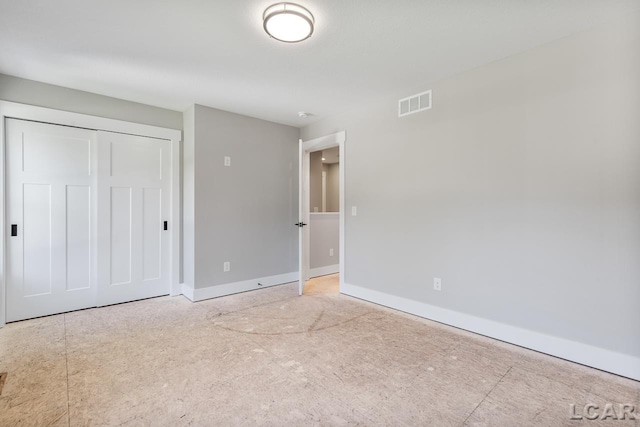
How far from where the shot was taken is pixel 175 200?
389 centimetres

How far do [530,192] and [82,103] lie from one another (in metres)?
4.46

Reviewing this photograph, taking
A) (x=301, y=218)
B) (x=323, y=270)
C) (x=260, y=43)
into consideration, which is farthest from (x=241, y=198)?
(x=260, y=43)

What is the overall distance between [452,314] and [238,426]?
2.15 m

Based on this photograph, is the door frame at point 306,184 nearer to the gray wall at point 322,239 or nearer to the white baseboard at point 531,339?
the gray wall at point 322,239

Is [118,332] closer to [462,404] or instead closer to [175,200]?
[175,200]

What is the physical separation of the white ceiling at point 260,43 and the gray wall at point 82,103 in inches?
4.0

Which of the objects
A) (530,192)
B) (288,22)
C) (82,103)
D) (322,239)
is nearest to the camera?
(288,22)

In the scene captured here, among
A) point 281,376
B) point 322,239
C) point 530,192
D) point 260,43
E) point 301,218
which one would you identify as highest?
point 260,43

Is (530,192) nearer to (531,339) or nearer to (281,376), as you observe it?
(531,339)

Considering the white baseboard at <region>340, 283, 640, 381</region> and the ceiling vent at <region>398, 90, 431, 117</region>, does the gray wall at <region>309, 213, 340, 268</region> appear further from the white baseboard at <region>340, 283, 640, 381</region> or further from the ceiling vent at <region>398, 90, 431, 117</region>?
the ceiling vent at <region>398, 90, 431, 117</region>

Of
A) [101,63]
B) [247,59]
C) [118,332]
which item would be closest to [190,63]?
[247,59]

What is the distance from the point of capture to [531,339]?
7.82 feet

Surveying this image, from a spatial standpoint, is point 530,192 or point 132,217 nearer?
point 530,192

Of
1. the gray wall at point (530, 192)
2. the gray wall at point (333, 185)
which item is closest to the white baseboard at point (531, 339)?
the gray wall at point (530, 192)
